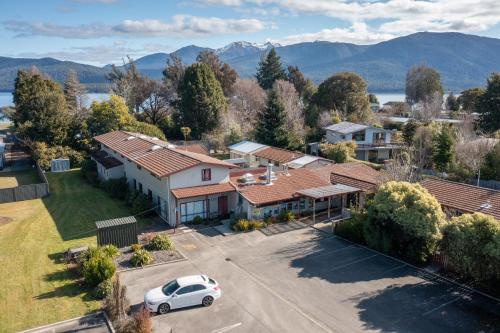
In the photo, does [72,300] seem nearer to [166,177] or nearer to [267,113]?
[166,177]

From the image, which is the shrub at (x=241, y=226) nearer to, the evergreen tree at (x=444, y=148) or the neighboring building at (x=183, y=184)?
the neighboring building at (x=183, y=184)

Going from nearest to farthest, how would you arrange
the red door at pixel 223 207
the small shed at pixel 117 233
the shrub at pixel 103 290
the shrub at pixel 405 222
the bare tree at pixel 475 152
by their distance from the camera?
the shrub at pixel 103 290 < the shrub at pixel 405 222 < the small shed at pixel 117 233 < the red door at pixel 223 207 < the bare tree at pixel 475 152

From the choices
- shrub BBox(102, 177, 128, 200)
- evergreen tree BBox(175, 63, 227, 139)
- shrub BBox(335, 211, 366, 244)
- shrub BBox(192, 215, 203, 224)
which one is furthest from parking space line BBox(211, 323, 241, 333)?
evergreen tree BBox(175, 63, 227, 139)

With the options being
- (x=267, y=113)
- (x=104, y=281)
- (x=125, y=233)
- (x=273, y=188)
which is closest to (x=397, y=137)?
(x=267, y=113)

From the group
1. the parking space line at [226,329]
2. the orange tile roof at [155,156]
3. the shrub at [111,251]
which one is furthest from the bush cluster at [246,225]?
the parking space line at [226,329]

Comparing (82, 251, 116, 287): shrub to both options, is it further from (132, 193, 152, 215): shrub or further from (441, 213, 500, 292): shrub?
(441, 213, 500, 292): shrub

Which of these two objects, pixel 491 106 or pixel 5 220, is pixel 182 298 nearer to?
pixel 5 220

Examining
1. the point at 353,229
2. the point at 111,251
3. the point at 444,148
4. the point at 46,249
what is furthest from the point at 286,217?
the point at 444,148
